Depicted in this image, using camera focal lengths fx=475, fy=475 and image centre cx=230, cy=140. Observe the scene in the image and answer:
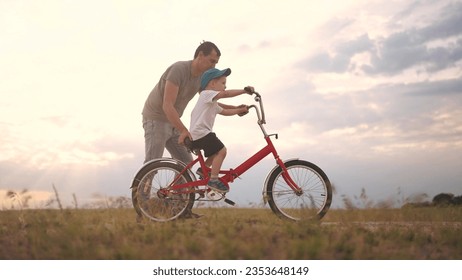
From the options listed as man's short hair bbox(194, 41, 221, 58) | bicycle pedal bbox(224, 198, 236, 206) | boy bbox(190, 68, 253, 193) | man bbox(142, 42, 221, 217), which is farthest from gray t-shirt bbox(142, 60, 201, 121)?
bicycle pedal bbox(224, 198, 236, 206)

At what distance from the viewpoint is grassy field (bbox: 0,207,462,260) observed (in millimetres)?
4719

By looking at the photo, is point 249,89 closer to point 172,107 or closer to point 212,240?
point 172,107

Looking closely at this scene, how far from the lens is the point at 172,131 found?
7.42 m

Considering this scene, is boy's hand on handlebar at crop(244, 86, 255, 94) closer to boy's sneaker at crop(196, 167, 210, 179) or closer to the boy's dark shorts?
the boy's dark shorts

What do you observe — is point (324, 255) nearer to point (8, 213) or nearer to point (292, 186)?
A: point (292, 186)

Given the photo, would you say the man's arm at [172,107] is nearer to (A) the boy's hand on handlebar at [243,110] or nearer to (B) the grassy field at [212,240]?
(A) the boy's hand on handlebar at [243,110]

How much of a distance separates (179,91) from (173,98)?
0.34 meters

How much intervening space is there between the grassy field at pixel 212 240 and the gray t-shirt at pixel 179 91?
5.49 feet

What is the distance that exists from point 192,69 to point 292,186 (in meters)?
2.33

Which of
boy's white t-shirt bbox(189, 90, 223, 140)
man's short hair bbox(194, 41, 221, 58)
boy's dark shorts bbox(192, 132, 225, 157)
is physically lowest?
boy's dark shorts bbox(192, 132, 225, 157)

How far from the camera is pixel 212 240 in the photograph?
512 cm

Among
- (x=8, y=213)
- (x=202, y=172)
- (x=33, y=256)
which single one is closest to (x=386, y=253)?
(x=202, y=172)
